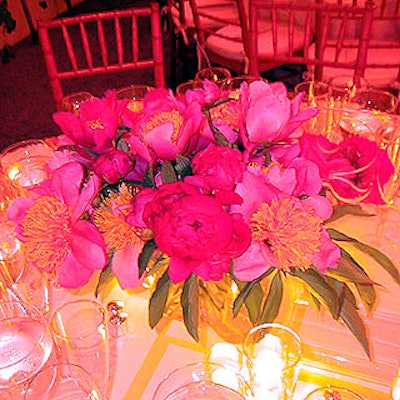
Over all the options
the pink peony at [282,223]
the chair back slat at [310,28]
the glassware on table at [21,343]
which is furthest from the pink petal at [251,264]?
the chair back slat at [310,28]

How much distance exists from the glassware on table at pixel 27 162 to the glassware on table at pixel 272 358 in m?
0.68

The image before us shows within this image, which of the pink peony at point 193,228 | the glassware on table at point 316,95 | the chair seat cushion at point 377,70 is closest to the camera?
the pink peony at point 193,228

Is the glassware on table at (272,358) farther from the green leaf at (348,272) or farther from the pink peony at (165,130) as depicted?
the pink peony at (165,130)

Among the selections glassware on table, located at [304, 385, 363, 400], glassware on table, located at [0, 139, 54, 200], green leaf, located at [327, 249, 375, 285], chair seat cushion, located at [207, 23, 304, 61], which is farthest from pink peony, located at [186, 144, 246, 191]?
chair seat cushion, located at [207, 23, 304, 61]

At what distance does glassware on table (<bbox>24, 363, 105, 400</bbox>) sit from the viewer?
2.65ft

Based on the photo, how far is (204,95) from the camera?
3.00 ft

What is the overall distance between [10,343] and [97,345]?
19 centimetres

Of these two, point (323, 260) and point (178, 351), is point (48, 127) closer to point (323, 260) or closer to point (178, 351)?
point (178, 351)

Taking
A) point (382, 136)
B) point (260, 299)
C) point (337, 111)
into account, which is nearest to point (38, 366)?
point (260, 299)

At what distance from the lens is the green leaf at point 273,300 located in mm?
840

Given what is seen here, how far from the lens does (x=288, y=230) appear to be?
70cm

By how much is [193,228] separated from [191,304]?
193mm

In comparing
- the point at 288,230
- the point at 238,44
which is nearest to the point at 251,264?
the point at 288,230

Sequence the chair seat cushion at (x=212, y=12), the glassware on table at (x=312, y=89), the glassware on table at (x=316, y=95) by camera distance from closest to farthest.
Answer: the glassware on table at (x=316, y=95), the glassware on table at (x=312, y=89), the chair seat cushion at (x=212, y=12)
